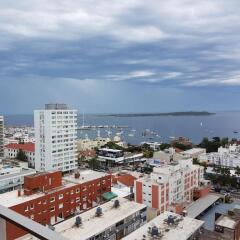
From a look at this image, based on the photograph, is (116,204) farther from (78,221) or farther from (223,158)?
(223,158)

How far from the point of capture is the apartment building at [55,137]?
18.4 metres

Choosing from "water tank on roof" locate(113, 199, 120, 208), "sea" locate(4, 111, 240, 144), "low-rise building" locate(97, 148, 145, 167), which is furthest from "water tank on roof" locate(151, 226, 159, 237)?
"sea" locate(4, 111, 240, 144)

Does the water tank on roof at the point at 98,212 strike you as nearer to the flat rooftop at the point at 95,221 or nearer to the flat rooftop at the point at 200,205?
the flat rooftop at the point at 95,221

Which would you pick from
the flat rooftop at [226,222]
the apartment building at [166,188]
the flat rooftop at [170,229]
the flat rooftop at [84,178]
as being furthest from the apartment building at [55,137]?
the flat rooftop at [226,222]

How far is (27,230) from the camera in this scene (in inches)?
32.9

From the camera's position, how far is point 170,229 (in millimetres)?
8266

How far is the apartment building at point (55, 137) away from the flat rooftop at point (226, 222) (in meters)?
11.1

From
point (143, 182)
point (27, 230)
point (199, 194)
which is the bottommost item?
point (199, 194)

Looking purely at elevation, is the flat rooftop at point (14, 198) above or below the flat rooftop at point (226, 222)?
above

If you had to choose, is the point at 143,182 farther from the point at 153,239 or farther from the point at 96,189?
the point at 153,239

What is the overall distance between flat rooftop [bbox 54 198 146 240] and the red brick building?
195 cm

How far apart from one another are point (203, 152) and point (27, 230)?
82.1 feet

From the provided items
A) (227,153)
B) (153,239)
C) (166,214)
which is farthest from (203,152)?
(153,239)

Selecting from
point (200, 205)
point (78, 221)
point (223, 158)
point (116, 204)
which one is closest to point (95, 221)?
point (78, 221)
